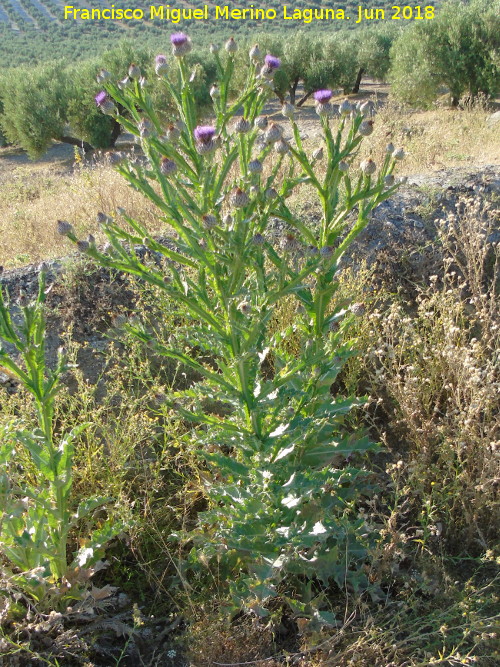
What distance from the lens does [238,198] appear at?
159cm

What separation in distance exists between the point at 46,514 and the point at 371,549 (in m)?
1.21

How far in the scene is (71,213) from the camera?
20.2 ft

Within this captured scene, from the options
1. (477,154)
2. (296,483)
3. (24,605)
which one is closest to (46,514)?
(24,605)

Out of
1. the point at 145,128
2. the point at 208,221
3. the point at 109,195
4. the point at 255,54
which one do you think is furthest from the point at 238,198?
the point at 109,195

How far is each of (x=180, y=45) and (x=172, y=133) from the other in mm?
286

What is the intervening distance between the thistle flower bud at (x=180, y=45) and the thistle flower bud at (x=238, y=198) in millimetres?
462

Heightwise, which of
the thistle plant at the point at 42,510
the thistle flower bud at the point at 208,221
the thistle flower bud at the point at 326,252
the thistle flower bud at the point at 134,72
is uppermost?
the thistle flower bud at the point at 134,72

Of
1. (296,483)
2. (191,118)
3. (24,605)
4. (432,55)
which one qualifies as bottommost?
(24,605)

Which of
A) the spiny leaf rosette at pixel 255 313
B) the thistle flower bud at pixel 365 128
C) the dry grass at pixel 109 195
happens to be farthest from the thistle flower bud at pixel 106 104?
the dry grass at pixel 109 195

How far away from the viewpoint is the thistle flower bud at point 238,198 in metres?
1.59

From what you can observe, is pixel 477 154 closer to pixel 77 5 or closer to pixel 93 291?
pixel 93 291

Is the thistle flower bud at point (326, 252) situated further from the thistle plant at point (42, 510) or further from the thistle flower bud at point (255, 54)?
the thistle plant at point (42, 510)

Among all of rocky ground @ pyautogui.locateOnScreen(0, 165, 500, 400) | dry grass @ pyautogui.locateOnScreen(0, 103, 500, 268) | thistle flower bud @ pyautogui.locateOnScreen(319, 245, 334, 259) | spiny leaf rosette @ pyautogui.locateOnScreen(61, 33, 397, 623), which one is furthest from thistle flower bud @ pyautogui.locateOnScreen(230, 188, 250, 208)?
dry grass @ pyautogui.locateOnScreen(0, 103, 500, 268)

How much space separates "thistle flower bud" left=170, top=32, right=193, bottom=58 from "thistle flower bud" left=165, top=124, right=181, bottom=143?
0.23 meters
